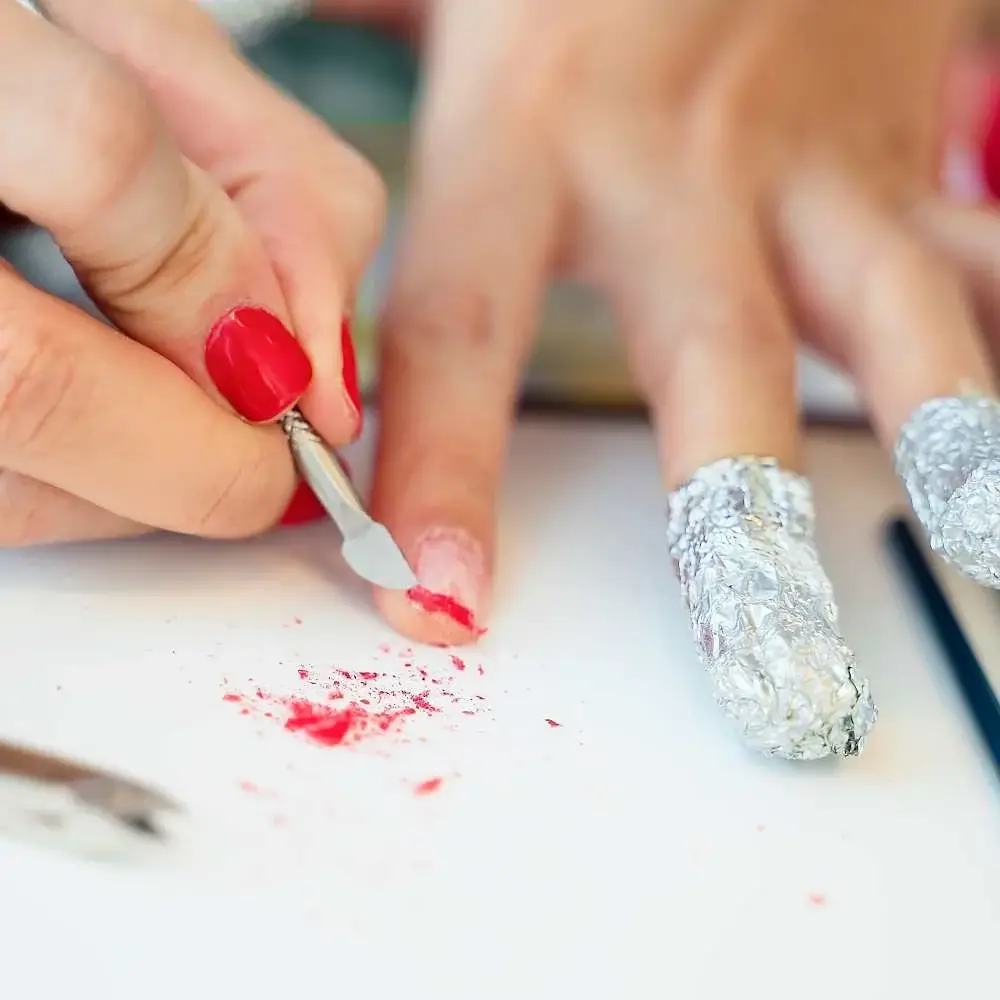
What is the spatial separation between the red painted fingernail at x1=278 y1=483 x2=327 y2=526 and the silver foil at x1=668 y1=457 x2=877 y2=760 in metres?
0.15

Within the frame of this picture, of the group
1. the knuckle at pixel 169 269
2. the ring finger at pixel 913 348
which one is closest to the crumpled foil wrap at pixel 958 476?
the ring finger at pixel 913 348

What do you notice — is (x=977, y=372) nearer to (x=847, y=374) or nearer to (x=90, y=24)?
(x=847, y=374)

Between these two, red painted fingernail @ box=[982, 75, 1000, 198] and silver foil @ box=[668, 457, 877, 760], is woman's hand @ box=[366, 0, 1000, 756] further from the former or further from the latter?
red painted fingernail @ box=[982, 75, 1000, 198]

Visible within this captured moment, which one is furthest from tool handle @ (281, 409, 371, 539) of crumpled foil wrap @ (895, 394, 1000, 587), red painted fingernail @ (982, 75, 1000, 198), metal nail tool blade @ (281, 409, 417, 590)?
red painted fingernail @ (982, 75, 1000, 198)

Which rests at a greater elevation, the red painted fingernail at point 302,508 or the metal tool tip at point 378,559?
the red painted fingernail at point 302,508

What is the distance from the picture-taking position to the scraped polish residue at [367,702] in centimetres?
38

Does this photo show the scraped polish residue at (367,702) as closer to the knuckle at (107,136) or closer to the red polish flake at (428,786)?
the red polish flake at (428,786)

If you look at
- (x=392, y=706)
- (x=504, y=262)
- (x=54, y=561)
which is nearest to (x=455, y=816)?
(x=392, y=706)

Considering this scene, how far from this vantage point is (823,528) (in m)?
0.54

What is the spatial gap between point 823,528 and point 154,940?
36 cm

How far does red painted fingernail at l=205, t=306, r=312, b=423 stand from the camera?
40 cm

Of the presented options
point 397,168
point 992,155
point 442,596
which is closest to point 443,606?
point 442,596

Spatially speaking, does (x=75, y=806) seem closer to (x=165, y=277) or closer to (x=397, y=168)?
(x=165, y=277)

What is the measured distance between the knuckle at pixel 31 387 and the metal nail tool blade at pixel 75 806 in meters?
0.10
